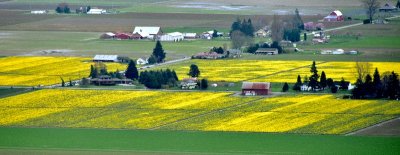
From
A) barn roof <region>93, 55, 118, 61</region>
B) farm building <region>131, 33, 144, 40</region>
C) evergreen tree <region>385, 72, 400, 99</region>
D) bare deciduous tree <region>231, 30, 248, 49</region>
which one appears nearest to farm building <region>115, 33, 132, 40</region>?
farm building <region>131, 33, 144, 40</region>

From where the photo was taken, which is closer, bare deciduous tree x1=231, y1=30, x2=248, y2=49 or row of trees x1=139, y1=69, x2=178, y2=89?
row of trees x1=139, y1=69, x2=178, y2=89

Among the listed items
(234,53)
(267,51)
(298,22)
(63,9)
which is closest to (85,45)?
(234,53)

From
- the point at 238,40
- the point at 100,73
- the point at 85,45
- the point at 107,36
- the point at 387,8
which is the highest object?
the point at 387,8

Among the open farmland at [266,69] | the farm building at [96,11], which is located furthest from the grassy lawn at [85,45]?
the farm building at [96,11]

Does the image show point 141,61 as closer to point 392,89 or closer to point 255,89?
point 255,89

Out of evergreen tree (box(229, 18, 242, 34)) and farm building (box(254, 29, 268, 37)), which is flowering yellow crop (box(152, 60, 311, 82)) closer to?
evergreen tree (box(229, 18, 242, 34))

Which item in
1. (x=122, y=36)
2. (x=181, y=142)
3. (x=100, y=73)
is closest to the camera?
(x=181, y=142)

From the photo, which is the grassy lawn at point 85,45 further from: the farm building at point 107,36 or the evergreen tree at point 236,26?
the evergreen tree at point 236,26

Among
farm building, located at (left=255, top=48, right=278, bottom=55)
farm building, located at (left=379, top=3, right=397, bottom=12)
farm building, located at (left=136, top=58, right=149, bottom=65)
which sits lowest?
farm building, located at (left=136, top=58, right=149, bottom=65)
